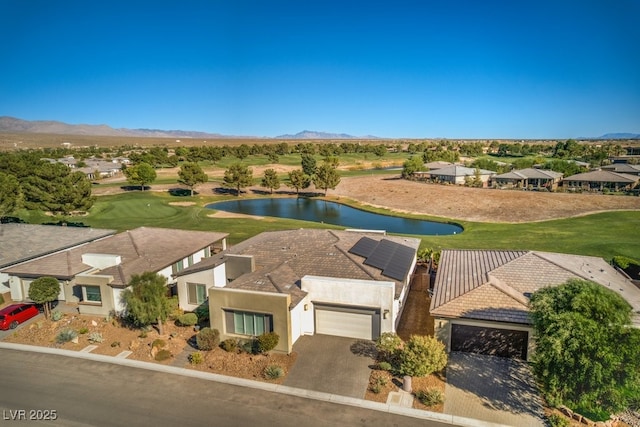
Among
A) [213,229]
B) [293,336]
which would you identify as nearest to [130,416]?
[293,336]

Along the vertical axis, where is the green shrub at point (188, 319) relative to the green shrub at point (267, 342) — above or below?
below

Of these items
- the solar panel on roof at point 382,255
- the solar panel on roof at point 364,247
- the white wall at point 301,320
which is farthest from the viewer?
the solar panel on roof at point 364,247

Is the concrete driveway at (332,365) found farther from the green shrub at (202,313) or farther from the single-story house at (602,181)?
the single-story house at (602,181)

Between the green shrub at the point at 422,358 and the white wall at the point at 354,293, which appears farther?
the white wall at the point at 354,293

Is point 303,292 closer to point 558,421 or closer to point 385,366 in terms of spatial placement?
point 385,366

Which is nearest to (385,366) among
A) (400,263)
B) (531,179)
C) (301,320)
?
(301,320)

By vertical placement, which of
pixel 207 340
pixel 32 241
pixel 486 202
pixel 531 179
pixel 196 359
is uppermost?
pixel 32 241

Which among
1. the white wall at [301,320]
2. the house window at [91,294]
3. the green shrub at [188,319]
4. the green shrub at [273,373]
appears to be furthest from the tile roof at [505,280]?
the house window at [91,294]
